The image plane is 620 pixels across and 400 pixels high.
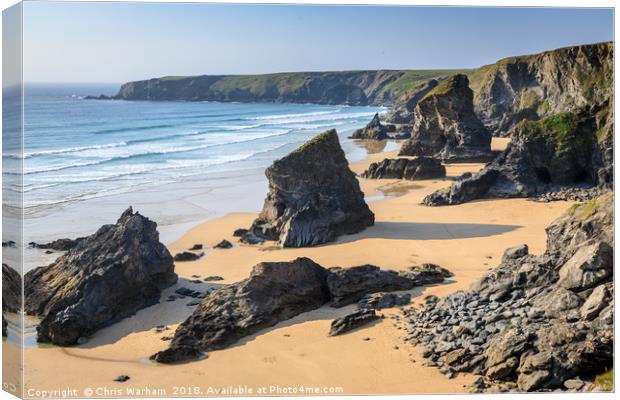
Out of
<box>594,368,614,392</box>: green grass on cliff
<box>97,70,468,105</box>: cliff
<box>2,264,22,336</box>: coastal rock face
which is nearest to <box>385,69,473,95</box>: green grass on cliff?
<box>594,368,614,392</box>: green grass on cliff

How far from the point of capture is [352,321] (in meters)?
15.6

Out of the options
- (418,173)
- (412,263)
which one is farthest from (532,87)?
(412,263)

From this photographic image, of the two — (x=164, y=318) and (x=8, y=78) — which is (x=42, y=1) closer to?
(x=8, y=78)

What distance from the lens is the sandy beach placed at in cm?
1271

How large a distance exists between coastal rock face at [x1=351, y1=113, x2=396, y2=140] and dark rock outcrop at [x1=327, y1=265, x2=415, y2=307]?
46.0 meters

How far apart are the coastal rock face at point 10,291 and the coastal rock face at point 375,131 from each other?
52490 millimetres

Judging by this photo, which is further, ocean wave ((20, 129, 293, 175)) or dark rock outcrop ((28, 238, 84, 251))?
ocean wave ((20, 129, 293, 175))

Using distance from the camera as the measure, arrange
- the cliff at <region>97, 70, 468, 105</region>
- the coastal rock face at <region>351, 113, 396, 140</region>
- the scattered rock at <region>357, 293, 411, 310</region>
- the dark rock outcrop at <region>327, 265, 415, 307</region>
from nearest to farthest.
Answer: the scattered rock at <region>357, 293, 411, 310</region> < the dark rock outcrop at <region>327, 265, 415, 307</region> < the cliff at <region>97, 70, 468, 105</region> < the coastal rock face at <region>351, 113, 396, 140</region>

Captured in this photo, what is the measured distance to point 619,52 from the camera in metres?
13.4

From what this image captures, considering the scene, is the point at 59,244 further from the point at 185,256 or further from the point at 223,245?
the point at 223,245

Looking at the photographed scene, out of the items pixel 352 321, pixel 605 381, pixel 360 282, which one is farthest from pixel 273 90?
pixel 605 381

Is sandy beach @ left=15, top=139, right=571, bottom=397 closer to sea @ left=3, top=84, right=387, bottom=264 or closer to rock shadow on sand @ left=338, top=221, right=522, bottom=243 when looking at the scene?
rock shadow on sand @ left=338, top=221, right=522, bottom=243

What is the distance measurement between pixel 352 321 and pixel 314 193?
10.7 m

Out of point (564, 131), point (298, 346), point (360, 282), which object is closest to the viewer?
point (298, 346)
